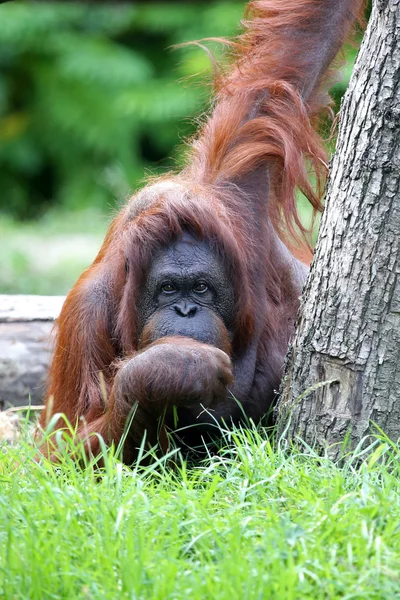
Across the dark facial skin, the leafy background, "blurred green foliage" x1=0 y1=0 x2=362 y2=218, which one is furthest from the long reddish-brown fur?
"blurred green foliage" x1=0 y1=0 x2=362 y2=218

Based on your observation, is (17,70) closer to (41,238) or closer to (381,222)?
(41,238)

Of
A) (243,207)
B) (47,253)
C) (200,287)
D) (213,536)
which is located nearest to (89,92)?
(47,253)

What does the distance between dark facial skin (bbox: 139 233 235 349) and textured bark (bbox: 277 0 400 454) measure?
1.47ft

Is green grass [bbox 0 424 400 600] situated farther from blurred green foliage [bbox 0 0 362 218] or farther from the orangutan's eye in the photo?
blurred green foliage [bbox 0 0 362 218]

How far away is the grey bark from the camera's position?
4.75m

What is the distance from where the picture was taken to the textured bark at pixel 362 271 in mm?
2848

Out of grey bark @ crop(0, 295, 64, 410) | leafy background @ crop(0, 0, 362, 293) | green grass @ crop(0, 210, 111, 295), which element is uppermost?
leafy background @ crop(0, 0, 362, 293)

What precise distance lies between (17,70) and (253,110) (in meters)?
9.89

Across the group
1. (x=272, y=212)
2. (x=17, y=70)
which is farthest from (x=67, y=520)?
(x=17, y=70)

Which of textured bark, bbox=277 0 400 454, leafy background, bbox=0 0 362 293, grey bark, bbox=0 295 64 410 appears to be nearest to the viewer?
textured bark, bbox=277 0 400 454

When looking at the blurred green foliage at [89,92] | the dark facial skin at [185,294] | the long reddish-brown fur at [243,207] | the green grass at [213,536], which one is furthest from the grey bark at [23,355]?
the blurred green foliage at [89,92]

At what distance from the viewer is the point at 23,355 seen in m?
4.78

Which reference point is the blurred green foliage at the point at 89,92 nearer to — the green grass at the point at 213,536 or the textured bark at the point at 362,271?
the textured bark at the point at 362,271

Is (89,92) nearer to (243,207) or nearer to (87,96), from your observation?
(87,96)
